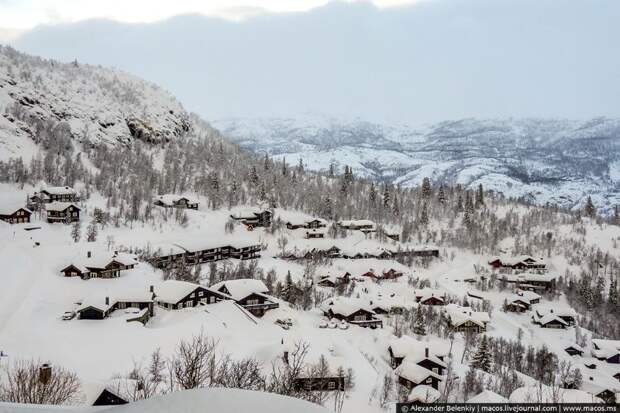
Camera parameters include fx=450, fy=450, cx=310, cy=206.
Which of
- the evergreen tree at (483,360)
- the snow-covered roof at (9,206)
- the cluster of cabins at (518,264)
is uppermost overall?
the snow-covered roof at (9,206)

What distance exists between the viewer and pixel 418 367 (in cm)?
4978

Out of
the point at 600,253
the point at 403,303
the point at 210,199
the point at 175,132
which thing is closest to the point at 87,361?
the point at 403,303

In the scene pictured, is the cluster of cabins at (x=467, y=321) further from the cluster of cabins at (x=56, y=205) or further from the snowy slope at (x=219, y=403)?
the cluster of cabins at (x=56, y=205)

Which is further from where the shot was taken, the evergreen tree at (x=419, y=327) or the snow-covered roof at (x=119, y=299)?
the evergreen tree at (x=419, y=327)

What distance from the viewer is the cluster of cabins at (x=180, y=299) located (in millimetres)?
50447

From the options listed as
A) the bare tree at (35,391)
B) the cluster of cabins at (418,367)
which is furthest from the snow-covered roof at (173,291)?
the bare tree at (35,391)

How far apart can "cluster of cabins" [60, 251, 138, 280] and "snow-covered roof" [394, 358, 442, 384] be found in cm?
4344

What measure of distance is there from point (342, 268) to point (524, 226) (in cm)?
9291

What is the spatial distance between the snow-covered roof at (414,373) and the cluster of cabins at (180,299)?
2283cm

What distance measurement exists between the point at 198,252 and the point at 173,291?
33533 mm

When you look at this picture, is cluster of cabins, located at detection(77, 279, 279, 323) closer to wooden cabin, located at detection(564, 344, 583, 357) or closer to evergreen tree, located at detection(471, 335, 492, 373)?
evergreen tree, located at detection(471, 335, 492, 373)

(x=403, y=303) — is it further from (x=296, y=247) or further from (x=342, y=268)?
(x=296, y=247)

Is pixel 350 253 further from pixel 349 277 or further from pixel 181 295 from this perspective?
pixel 181 295

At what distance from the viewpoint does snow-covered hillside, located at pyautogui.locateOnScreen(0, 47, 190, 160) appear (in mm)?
132000
